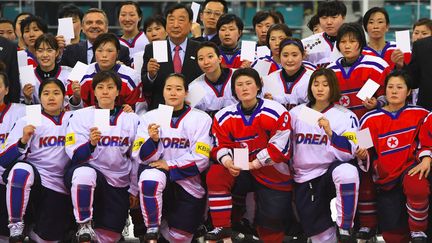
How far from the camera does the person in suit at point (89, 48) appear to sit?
23.0 feet

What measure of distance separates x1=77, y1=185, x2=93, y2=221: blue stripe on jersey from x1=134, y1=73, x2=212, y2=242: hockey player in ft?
1.07

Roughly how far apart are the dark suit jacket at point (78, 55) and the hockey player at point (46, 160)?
0.88m

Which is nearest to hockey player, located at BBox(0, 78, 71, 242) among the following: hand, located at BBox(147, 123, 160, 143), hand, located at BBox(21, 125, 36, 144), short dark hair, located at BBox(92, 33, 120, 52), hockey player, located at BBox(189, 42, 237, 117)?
hand, located at BBox(21, 125, 36, 144)

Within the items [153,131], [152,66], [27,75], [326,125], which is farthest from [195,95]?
[27,75]

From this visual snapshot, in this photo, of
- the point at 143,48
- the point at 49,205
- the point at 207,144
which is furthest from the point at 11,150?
the point at 143,48

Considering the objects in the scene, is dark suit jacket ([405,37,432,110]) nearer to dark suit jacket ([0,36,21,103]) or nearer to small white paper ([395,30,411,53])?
small white paper ([395,30,411,53])

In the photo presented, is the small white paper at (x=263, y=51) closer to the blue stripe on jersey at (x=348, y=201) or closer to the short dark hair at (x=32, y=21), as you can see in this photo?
the blue stripe on jersey at (x=348, y=201)

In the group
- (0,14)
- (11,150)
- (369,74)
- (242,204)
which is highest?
(0,14)

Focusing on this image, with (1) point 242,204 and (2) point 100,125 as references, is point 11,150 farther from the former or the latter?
(1) point 242,204

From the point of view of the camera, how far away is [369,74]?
615cm

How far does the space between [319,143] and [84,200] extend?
1.51 metres

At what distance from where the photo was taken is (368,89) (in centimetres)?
593

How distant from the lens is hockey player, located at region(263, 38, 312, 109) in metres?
6.17

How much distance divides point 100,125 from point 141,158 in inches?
13.2
